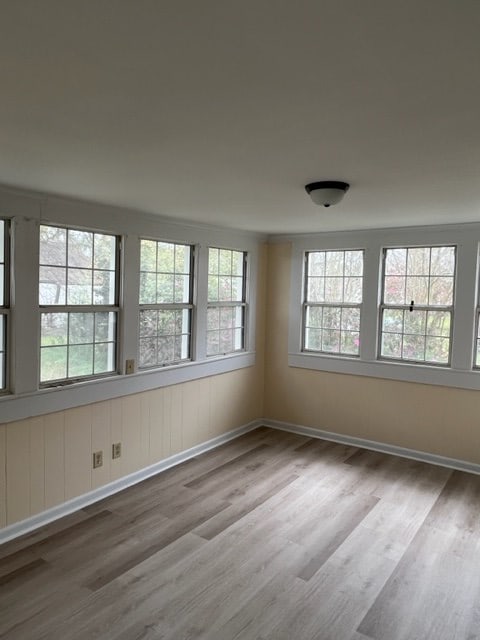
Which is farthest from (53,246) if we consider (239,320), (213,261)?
(239,320)

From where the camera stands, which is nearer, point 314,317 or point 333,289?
point 333,289

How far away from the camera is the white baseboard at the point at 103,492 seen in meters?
3.10

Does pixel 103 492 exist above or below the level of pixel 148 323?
below

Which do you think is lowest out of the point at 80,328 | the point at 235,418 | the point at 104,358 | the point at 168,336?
the point at 235,418

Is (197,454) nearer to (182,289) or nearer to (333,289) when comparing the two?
(182,289)

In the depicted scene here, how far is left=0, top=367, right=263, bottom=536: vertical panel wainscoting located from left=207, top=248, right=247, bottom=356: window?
14.4 inches

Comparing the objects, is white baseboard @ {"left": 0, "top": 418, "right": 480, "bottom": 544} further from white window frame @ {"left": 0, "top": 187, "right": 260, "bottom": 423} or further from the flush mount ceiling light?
the flush mount ceiling light

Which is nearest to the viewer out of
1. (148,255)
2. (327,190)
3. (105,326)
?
(327,190)

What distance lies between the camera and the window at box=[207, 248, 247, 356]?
4785 mm

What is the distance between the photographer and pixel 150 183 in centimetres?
277

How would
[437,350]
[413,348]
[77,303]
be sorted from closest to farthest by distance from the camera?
[77,303] < [437,350] < [413,348]

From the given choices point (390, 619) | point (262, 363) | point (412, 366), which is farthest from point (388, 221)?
point (390, 619)

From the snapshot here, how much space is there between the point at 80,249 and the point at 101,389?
1086mm

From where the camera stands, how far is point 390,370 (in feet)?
15.4
